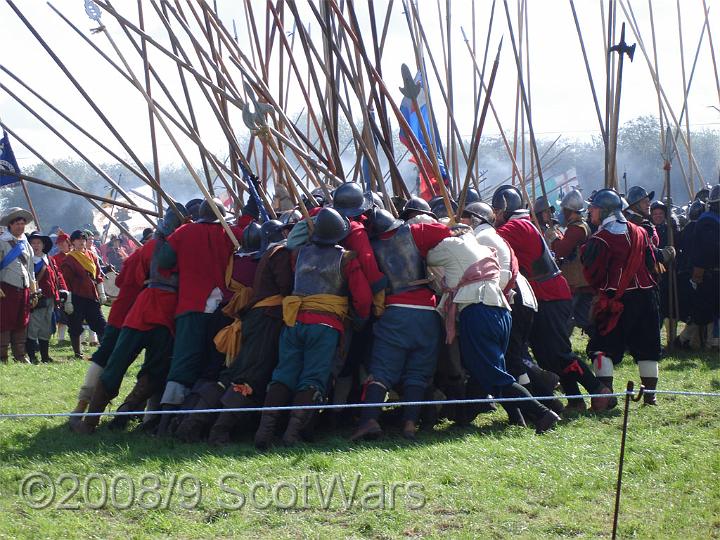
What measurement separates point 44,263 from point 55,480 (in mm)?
7003

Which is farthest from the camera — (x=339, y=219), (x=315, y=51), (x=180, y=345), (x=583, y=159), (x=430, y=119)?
(x=583, y=159)

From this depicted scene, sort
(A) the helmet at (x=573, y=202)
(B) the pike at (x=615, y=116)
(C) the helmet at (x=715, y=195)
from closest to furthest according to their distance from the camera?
1. (B) the pike at (x=615, y=116)
2. (A) the helmet at (x=573, y=202)
3. (C) the helmet at (x=715, y=195)

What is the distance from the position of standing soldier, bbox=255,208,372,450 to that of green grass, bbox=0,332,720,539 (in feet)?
1.21

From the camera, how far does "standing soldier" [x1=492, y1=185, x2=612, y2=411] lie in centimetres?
792

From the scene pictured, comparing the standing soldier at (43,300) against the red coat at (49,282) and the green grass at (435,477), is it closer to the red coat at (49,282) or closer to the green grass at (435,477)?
the red coat at (49,282)

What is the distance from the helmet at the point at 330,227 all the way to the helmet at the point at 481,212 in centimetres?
107

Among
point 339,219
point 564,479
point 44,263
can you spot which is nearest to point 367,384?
point 339,219

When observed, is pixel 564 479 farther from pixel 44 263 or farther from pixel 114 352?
pixel 44 263

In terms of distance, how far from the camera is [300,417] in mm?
6836

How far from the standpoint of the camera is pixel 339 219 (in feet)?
22.7

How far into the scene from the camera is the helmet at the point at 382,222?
7188 mm

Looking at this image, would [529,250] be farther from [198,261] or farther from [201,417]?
[201,417]

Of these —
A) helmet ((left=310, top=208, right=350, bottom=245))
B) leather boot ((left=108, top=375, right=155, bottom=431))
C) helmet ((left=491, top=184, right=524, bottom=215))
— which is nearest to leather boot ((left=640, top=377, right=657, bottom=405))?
helmet ((left=491, top=184, right=524, bottom=215))

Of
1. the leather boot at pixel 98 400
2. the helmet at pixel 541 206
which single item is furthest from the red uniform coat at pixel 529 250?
the helmet at pixel 541 206
